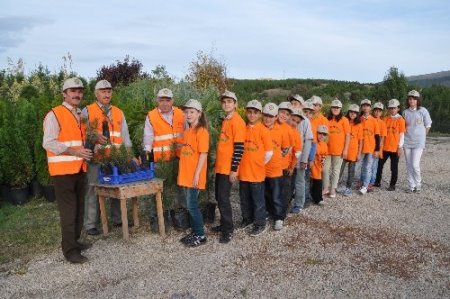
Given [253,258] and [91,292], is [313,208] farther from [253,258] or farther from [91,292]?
[91,292]

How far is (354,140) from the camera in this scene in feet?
29.7

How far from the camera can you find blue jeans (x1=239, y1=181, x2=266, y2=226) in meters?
6.57

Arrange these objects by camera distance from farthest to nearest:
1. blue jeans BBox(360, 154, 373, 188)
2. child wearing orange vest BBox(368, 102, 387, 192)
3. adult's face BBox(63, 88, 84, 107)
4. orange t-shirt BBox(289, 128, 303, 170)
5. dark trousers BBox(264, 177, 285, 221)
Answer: child wearing orange vest BBox(368, 102, 387, 192) → blue jeans BBox(360, 154, 373, 188) → orange t-shirt BBox(289, 128, 303, 170) → dark trousers BBox(264, 177, 285, 221) → adult's face BBox(63, 88, 84, 107)

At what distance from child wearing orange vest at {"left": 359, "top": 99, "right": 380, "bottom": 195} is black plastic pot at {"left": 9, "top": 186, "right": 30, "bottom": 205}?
265 inches

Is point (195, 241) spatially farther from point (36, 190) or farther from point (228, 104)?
point (36, 190)

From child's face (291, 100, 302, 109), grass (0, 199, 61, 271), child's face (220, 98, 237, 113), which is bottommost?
grass (0, 199, 61, 271)

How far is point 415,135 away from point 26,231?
744cm

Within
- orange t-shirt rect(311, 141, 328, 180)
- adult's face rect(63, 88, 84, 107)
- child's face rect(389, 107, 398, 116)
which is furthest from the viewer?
child's face rect(389, 107, 398, 116)

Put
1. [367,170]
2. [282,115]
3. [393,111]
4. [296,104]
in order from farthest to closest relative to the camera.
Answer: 1. [393,111]
2. [367,170]
3. [296,104]
4. [282,115]

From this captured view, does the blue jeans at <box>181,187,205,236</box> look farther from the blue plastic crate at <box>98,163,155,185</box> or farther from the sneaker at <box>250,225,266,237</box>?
the sneaker at <box>250,225,266,237</box>

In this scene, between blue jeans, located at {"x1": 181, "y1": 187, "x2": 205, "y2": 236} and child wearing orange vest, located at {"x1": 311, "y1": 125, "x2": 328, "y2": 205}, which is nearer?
blue jeans, located at {"x1": 181, "y1": 187, "x2": 205, "y2": 236}

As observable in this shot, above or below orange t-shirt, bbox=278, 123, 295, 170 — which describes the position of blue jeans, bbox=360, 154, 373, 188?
below

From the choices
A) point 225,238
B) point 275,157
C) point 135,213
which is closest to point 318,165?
point 275,157

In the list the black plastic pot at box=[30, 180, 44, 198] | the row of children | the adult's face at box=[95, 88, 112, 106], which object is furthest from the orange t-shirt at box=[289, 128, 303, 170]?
the black plastic pot at box=[30, 180, 44, 198]
